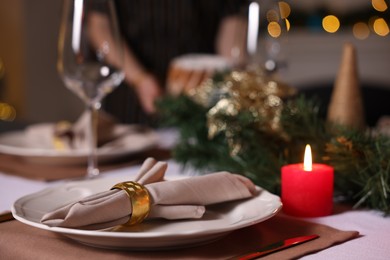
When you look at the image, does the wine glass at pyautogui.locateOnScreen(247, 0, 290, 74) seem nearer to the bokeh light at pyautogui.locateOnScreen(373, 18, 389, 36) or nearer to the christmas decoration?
the christmas decoration

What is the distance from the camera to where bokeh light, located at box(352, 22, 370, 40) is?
429cm

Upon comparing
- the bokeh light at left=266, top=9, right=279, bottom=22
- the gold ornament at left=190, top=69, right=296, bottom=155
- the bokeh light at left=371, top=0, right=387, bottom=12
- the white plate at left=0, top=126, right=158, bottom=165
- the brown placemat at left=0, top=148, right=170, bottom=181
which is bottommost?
the brown placemat at left=0, top=148, right=170, bottom=181

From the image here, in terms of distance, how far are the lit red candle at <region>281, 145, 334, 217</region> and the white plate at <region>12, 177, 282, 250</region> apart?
0.05 metres

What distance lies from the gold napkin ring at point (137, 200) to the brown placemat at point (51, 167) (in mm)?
407

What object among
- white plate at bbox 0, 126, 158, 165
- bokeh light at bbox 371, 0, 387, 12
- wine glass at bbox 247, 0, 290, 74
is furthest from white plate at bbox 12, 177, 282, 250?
bokeh light at bbox 371, 0, 387, 12

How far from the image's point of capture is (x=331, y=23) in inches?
175

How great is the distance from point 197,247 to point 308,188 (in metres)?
0.20

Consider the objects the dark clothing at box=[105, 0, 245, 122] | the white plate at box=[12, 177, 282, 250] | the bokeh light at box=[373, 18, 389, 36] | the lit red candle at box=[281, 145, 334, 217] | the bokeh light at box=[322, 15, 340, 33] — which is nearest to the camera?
the white plate at box=[12, 177, 282, 250]

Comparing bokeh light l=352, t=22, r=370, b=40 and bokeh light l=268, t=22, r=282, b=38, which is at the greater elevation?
bokeh light l=352, t=22, r=370, b=40

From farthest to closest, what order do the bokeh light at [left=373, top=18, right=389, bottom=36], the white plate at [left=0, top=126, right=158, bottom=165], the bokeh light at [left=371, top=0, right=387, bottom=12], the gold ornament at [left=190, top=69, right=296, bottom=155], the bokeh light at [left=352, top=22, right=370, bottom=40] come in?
1. the bokeh light at [left=352, top=22, right=370, bottom=40]
2. the bokeh light at [left=373, top=18, right=389, bottom=36]
3. the bokeh light at [left=371, top=0, right=387, bottom=12]
4. the white plate at [left=0, top=126, right=158, bottom=165]
5. the gold ornament at [left=190, top=69, right=296, bottom=155]

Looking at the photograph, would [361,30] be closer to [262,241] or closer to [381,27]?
[381,27]

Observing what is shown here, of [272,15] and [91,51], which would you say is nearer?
[91,51]

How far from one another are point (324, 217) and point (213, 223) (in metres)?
0.17

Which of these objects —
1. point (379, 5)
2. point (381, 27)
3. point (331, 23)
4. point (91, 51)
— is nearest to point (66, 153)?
point (91, 51)
